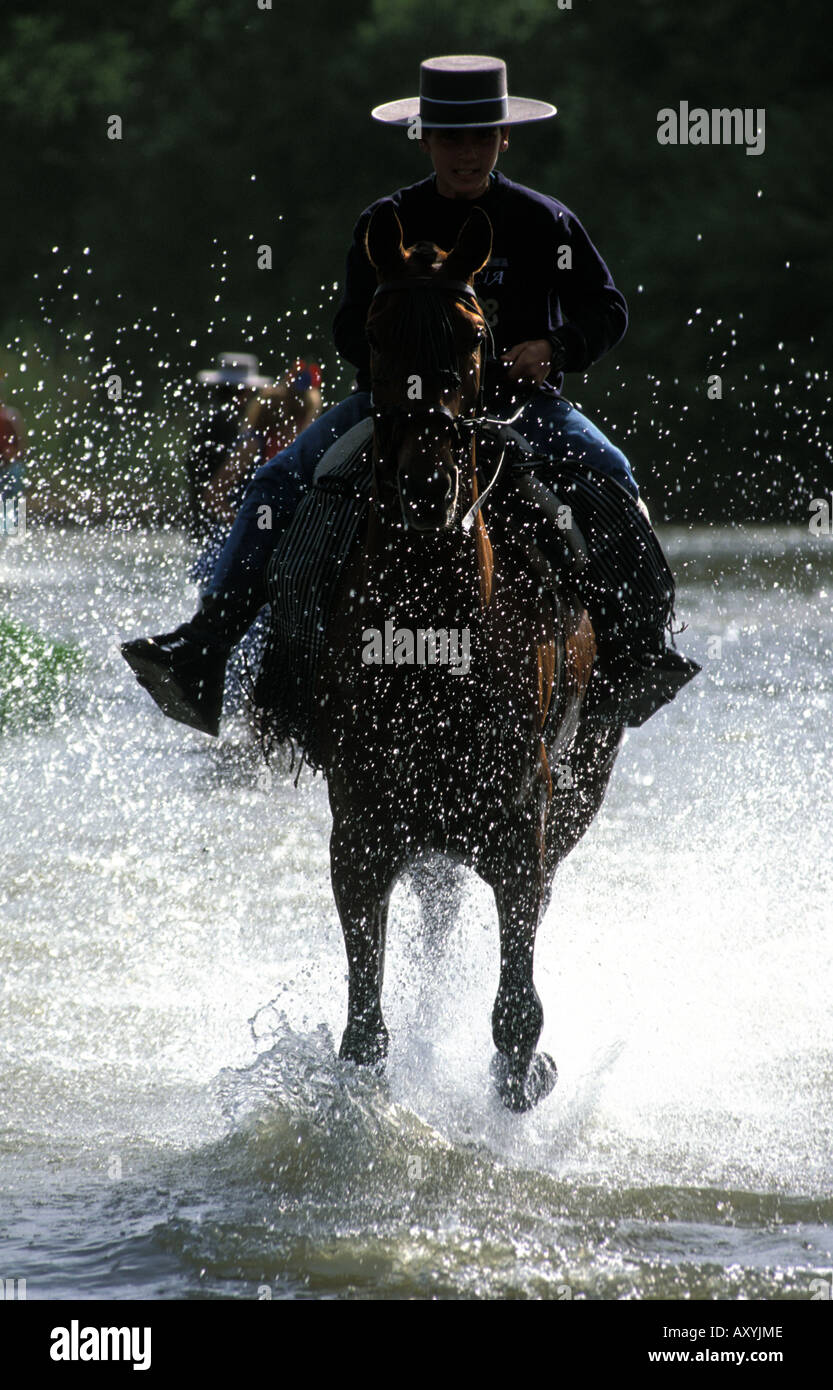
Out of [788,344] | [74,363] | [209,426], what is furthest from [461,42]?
[209,426]

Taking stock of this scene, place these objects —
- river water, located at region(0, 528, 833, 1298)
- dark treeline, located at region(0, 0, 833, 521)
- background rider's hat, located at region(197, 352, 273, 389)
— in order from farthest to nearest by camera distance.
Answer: dark treeline, located at region(0, 0, 833, 521)
background rider's hat, located at region(197, 352, 273, 389)
river water, located at region(0, 528, 833, 1298)

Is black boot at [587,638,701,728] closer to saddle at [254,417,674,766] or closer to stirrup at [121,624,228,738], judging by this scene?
saddle at [254,417,674,766]

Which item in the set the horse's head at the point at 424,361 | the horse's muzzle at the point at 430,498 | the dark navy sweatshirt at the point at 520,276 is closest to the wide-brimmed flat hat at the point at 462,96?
the dark navy sweatshirt at the point at 520,276

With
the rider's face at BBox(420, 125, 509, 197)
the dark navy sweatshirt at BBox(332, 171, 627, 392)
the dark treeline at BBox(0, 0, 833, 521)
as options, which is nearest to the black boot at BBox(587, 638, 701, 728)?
the dark navy sweatshirt at BBox(332, 171, 627, 392)

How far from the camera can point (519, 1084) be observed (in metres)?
5.18

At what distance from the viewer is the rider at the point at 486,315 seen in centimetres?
528

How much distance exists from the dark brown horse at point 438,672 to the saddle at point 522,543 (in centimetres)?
12

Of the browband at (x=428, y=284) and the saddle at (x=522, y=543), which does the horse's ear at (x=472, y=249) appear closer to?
the browband at (x=428, y=284)

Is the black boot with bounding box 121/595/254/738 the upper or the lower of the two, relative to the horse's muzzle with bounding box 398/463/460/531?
lower

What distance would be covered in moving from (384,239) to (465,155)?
981mm

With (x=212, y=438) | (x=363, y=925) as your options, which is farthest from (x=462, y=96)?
(x=212, y=438)

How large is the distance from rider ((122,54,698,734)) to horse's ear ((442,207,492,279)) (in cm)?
69

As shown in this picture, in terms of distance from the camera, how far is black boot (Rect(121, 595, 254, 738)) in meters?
5.64
